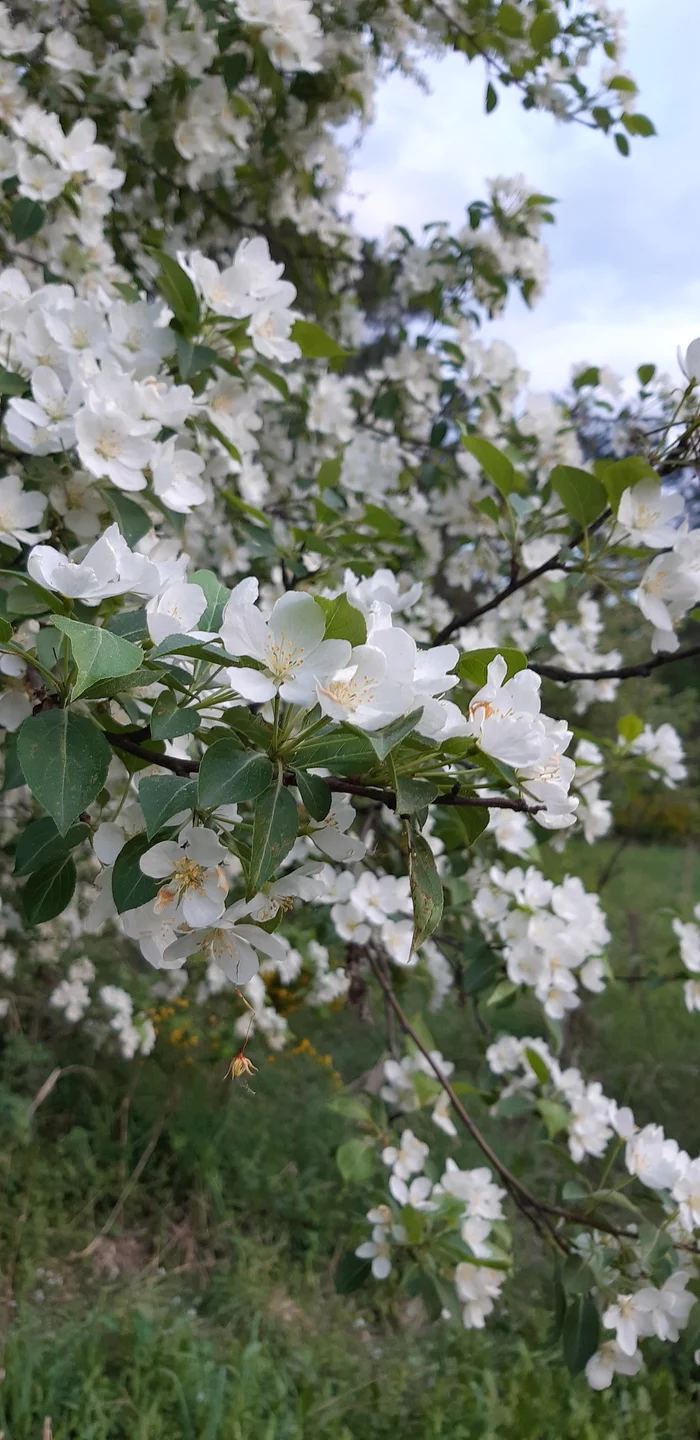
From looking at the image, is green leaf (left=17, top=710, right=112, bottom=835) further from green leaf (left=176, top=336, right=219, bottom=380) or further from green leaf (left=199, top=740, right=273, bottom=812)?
green leaf (left=176, top=336, right=219, bottom=380)

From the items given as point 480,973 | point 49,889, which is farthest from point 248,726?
point 480,973

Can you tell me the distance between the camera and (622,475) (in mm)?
949

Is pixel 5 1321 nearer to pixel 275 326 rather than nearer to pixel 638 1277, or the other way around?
pixel 638 1277

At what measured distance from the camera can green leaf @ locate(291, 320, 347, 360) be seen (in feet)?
4.10

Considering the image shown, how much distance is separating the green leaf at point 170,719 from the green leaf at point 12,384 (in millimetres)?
578

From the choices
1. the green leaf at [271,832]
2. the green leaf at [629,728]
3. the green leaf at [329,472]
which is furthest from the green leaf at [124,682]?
the green leaf at [629,728]

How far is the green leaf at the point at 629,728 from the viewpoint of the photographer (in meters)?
1.54

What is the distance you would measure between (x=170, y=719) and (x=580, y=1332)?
1109 mm

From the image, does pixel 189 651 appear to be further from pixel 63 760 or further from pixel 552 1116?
pixel 552 1116

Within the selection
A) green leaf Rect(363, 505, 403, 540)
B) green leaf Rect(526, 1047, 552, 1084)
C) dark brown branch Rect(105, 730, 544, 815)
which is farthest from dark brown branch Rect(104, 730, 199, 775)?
green leaf Rect(526, 1047, 552, 1084)

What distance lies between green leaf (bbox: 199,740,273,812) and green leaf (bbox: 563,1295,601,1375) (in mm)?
1022

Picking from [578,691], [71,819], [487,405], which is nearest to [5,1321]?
[578,691]

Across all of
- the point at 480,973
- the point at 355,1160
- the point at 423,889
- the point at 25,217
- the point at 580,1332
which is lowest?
the point at 580,1332

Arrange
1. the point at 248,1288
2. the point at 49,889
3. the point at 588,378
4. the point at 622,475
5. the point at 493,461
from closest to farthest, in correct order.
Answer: the point at 49,889, the point at 622,475, the point at 493,461, the point at 588,378, the point at 248,1288
